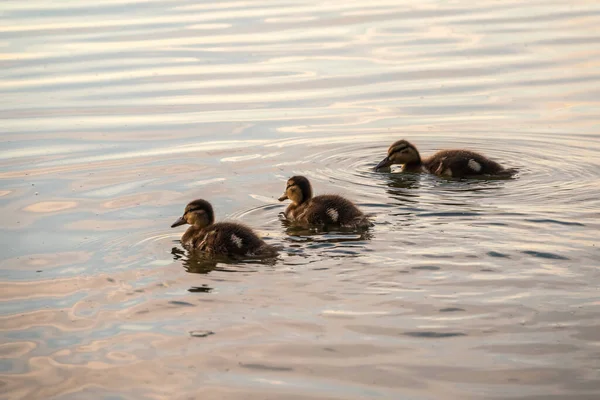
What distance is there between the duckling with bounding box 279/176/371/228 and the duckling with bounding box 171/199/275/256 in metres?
0.66

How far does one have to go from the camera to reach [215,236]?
6969 mm

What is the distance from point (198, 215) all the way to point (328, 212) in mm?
907

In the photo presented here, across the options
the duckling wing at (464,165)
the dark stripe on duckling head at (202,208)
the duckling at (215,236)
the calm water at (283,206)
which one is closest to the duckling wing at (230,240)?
the duckling at (215,236)

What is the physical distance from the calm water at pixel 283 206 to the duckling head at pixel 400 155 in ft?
0.60

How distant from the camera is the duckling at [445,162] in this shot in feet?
28.2

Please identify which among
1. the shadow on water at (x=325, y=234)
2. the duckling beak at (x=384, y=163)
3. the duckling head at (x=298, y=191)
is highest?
the duckling beak at (x=384, y=163)

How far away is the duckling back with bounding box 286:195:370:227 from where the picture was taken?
24.0 feet

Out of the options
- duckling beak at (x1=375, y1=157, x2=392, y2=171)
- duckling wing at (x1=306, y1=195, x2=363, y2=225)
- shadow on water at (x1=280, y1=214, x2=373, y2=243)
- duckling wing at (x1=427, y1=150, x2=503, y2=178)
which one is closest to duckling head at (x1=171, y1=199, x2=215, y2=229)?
shadow on water at (x1=280, y1=214, x2=373, y2=243)

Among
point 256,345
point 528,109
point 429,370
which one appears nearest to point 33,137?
point 528,109

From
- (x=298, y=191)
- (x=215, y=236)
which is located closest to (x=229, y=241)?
(x=215, y=236)

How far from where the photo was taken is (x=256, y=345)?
5.34m

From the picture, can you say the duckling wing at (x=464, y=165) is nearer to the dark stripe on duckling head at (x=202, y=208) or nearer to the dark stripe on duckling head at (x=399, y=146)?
the dark stripe on duckling head at (x=399, y=146)

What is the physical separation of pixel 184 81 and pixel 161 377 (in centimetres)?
785

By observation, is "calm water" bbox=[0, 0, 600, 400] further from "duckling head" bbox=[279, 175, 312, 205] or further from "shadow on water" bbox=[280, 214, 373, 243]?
"duckling head" bbox=[279, 175, 312, 205]
